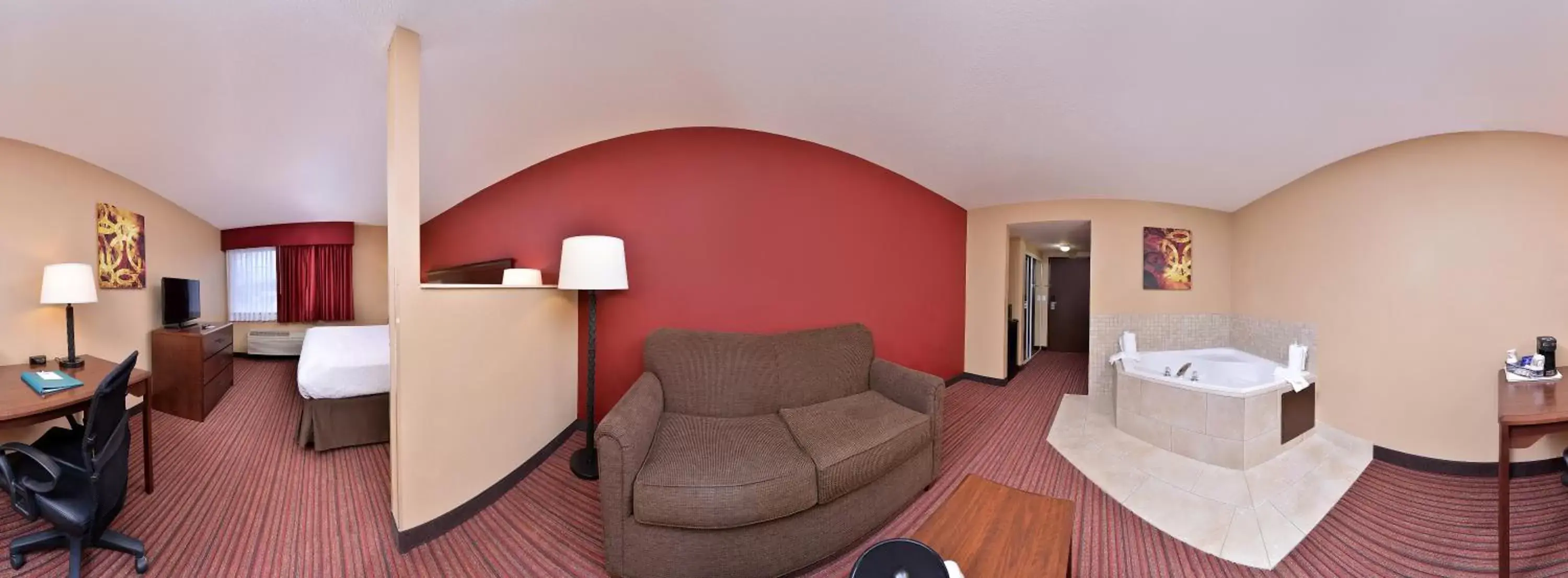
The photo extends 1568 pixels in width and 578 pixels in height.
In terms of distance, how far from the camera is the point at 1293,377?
2.66 metres

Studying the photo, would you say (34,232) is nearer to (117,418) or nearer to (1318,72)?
(117,418)

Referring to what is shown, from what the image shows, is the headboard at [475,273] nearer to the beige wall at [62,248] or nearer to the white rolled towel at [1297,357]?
the beige wall at [62,248]

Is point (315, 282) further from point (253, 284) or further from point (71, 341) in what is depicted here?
point (71, 341)

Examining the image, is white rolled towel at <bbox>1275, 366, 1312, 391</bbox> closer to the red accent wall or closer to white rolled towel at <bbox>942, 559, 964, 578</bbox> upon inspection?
the red accent wall

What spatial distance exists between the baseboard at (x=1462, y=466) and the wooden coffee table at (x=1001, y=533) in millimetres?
2864

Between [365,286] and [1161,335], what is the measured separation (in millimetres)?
8219

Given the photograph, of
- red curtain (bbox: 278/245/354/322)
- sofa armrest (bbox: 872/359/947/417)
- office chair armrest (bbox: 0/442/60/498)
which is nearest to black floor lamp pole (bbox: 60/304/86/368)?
office chair armrest (bbox: 0/442/60/498)

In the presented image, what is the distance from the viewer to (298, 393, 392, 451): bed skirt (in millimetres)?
2496

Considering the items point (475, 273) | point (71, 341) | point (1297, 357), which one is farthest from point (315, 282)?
point (1297, 357)

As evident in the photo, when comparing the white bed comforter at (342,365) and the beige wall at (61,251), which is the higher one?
the beige wall at (61,251)

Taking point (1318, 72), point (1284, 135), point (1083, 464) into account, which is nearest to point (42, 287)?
point (1083, 464)

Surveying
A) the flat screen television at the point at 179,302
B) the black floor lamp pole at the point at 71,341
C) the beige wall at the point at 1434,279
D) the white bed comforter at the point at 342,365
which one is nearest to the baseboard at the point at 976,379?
the beige wall at the point at 1434,279

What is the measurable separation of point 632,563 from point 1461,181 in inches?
181

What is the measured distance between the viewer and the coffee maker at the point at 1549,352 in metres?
2.10
